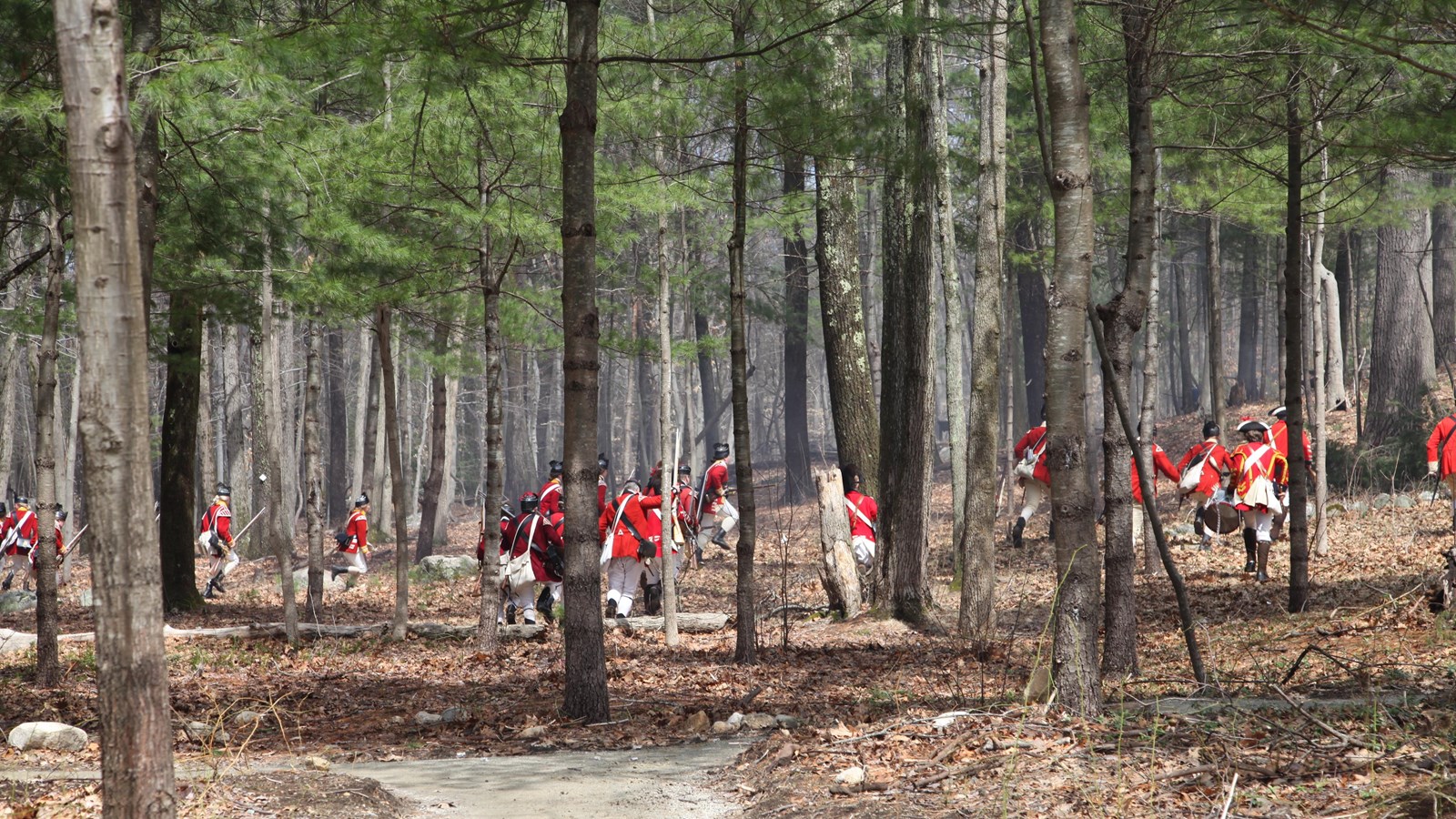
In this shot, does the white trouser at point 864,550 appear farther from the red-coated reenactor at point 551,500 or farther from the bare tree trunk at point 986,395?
the bare tree trunk at point 986,395

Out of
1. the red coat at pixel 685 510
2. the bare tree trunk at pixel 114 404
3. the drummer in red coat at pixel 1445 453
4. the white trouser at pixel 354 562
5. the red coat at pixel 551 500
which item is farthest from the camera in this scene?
the white trouser at pixel 354 562

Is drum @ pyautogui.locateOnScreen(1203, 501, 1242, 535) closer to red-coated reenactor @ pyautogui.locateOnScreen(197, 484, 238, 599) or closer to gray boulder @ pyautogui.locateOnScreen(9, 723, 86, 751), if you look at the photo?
gray boulder @ pyautogui.locateOnScreen(9, 723, 86, 751)

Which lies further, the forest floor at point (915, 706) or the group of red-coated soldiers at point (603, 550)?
the group of red-coated soldiers at point (603, 550)

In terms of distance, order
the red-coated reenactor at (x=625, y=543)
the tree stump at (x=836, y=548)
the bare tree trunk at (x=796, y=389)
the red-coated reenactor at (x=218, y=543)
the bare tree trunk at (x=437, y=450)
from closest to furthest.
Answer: the tree stump at (x=836, y=548), the red-coated reenactor at (x=625, y=543), the bare tree trunk at (x=437, y=450), the red-coated reenactor at (x=218, y=543), the bare tree trunk at (x=796, y=389)

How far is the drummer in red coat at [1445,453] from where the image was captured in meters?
13.6

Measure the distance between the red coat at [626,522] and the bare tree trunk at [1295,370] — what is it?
685 centimetres

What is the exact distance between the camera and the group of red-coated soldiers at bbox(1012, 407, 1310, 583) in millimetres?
13234

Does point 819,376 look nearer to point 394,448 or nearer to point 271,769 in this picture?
point 394,448

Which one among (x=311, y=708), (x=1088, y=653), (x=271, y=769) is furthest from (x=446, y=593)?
(x=1088, y=653)

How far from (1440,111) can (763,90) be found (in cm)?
480

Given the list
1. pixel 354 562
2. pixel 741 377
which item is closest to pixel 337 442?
pixel 354 562

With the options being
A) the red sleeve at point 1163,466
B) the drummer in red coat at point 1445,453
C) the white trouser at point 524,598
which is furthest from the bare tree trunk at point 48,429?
the drummer in red coat at point 1445,453

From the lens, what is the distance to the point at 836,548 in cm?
1237

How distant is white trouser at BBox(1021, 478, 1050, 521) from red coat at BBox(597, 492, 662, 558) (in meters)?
5.68
